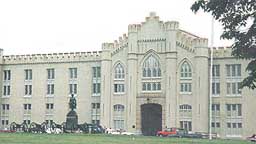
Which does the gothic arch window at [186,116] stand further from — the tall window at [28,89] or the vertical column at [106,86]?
the tall window at [28,89]

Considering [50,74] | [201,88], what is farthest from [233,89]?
[50,74]

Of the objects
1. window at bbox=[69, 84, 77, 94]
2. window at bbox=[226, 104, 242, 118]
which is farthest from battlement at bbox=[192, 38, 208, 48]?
window at bbox=[69, 84, 77, 94]

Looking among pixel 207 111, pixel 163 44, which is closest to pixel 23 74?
pixel 163 44

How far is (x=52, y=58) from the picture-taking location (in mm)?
79438

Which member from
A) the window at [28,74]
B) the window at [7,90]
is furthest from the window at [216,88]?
the window at [7,90]

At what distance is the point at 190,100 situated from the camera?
6831 centimetres

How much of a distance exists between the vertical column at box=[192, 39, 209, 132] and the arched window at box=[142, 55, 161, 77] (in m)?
5.13

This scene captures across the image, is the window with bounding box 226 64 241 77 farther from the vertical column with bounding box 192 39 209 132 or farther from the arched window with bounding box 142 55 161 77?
the arched window with bounding box 142 55 161 77

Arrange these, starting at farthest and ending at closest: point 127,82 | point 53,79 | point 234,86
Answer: point 53,79 < point 127,82 < point 234,86

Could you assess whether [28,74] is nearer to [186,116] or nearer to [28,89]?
[28,89]

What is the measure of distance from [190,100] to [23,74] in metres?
26.2

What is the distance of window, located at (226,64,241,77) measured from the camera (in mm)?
66812

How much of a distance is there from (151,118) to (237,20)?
54.7m

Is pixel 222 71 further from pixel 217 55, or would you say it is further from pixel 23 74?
pixel 23 74
